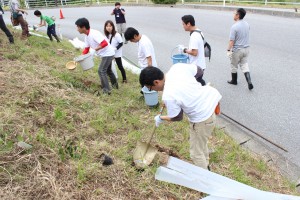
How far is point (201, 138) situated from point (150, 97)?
2054 mm

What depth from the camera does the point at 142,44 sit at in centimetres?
490

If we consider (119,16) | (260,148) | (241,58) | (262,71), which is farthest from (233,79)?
(119,16)

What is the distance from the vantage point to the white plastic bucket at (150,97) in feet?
16.6

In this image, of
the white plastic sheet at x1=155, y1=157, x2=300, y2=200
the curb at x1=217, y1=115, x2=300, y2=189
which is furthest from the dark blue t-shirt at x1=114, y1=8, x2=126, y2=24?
the white plastic sheet at x1=155, y1=157, x2=300, y2=200

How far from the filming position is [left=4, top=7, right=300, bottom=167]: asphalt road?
453 cm

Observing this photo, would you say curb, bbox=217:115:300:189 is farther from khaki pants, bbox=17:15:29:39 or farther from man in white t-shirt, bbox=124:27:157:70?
khaki pants, bbox=17:15:29:39

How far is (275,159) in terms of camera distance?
3.81 meters

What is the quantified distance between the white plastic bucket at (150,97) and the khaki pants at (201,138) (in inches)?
75.1

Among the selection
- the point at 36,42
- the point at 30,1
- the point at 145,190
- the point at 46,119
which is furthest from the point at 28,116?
the point at 30,1

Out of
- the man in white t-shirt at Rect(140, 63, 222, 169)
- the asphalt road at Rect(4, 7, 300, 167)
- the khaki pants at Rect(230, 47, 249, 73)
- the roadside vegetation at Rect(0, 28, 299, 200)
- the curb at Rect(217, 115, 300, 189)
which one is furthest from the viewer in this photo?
the khaki pants at Rect(230, 47, 249, 73)

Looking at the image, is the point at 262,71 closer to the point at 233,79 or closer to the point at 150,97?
the point at 233,79

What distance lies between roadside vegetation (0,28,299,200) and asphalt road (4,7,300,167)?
0.78 m

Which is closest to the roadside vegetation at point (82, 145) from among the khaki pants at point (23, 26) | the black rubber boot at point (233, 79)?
the black rubber boot at point (233, 79)

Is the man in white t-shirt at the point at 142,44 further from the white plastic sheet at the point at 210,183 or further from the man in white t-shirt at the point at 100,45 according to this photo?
the white plastic sheet at the point at 210,183
